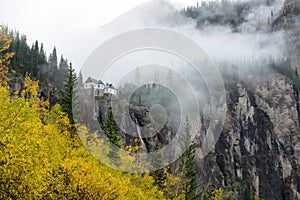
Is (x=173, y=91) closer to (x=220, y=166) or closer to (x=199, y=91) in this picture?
(x=199, y=91)

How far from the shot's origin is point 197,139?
138m

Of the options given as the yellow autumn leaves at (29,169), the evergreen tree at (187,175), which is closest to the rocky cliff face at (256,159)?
the evergreen tree at (187,175)

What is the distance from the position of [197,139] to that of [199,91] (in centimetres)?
5044

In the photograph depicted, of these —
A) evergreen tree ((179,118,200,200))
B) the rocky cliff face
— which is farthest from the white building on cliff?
the rocky cliff face

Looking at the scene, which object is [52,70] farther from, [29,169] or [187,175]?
[29,169]

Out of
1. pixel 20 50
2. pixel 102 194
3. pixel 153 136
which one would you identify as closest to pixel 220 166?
pixel 153 136

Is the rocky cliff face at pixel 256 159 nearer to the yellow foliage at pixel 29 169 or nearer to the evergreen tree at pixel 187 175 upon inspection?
the evergreen tree at pixel 187 175

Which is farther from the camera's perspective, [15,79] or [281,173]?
[281,173]

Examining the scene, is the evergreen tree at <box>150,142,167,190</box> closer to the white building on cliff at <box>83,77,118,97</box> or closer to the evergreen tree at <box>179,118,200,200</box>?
the evergreen tree at <box>179,118,200,200</box>

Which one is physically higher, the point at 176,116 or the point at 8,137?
the point at 176,116

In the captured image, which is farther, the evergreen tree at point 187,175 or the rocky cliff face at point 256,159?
the rocky cliff face at point 256,159

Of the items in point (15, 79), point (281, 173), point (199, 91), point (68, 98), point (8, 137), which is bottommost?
point (281, 173)

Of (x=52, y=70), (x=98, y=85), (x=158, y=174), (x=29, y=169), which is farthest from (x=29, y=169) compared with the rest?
(x=52, y=70)

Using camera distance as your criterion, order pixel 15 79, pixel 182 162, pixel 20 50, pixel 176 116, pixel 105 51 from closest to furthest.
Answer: pixel 105 51 → pixel 182 162 → pixel 15 79 → pixel 20 50 → pixel 176 116
